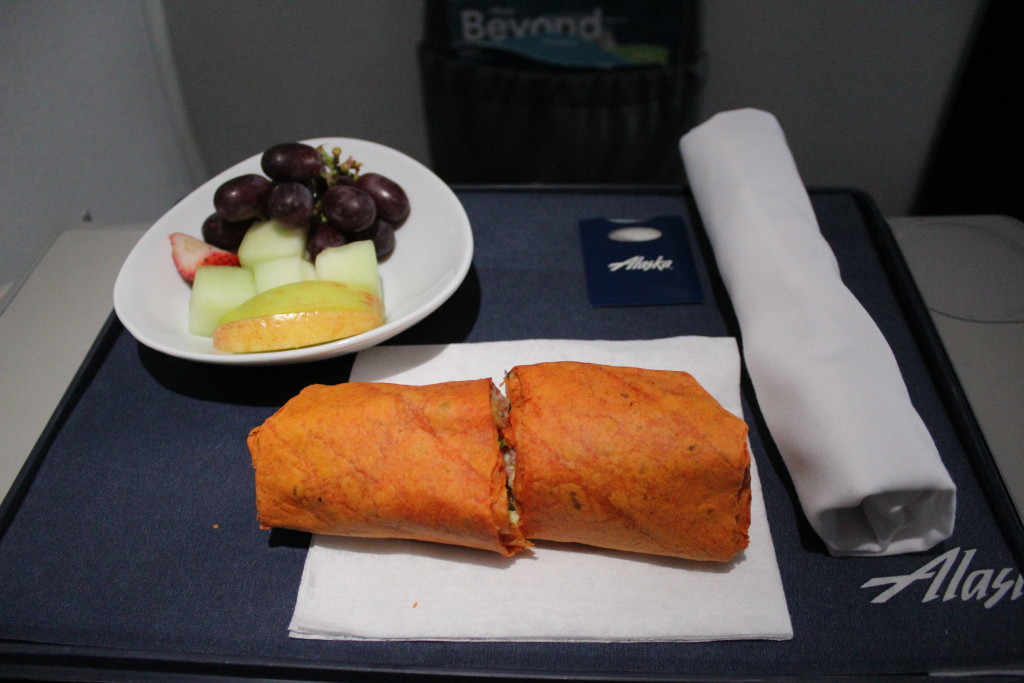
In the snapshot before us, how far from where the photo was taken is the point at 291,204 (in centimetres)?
108

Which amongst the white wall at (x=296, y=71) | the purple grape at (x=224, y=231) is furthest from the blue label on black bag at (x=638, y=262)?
the white wall at (x=296, y=71)

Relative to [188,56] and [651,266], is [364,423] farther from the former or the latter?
[188,56]

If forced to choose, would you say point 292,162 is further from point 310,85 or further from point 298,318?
point 310,85

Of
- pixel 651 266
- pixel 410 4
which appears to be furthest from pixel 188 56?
pixel 651 266

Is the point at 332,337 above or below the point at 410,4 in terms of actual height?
below

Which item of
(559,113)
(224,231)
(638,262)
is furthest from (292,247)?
(559,113)

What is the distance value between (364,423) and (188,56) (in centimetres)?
→ 141

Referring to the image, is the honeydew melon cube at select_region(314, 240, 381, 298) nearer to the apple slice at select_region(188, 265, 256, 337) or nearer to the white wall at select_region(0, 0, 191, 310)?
the apple slice at select_region(188, 265, 256, 337)

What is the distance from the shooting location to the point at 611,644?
0.79 meters

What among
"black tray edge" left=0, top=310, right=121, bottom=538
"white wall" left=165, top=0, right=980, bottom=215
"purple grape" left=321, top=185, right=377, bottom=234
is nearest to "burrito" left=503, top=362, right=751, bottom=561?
"purple grape" left=321, top=185, right=377, bottom=234

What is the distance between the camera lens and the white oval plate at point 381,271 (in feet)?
3.15

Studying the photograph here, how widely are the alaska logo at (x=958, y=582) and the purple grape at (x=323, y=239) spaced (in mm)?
906

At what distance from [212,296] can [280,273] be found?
11 cm

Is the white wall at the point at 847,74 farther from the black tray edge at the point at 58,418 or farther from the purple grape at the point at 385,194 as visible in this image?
the black tray edge at the point at 58,418
